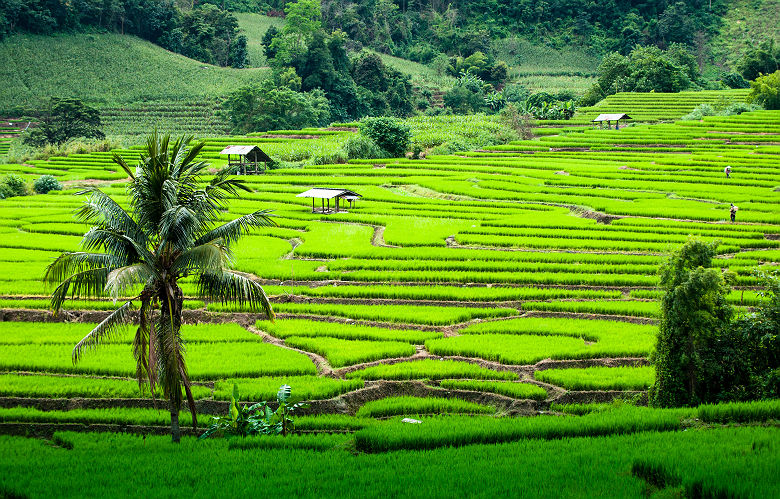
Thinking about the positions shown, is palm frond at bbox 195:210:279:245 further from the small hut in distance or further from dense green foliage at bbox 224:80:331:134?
dense green foliage at bbox 224:80:331:134

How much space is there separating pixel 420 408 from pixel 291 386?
8.35 feet

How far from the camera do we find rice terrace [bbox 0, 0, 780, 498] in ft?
35.8

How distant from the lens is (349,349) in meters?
17.1

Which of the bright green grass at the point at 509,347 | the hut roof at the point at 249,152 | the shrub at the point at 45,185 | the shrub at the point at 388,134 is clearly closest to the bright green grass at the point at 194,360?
the bright green grass at the point at 509,347

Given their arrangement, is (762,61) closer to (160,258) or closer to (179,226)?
(179,226)

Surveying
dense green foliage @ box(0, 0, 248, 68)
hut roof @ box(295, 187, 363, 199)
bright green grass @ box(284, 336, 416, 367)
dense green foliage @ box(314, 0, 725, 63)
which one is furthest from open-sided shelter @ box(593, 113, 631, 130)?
bright green grass @ box(284, 336, 416, 367)

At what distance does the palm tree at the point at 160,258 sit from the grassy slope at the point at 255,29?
240 ft

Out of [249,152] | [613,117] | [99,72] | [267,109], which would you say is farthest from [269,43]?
[249,152]

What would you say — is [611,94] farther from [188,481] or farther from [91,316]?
[188,481]

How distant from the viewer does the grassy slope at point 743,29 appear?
8619 cm

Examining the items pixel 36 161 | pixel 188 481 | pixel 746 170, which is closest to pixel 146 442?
pixel 188 481

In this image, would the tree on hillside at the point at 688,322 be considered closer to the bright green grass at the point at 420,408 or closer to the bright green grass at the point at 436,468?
the bright green grass at the point at 436,468

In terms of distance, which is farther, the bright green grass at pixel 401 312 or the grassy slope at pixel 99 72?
the grassy slope at pixel 99 72

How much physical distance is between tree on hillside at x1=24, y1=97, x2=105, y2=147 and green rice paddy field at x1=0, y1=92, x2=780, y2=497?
22.5 metres
